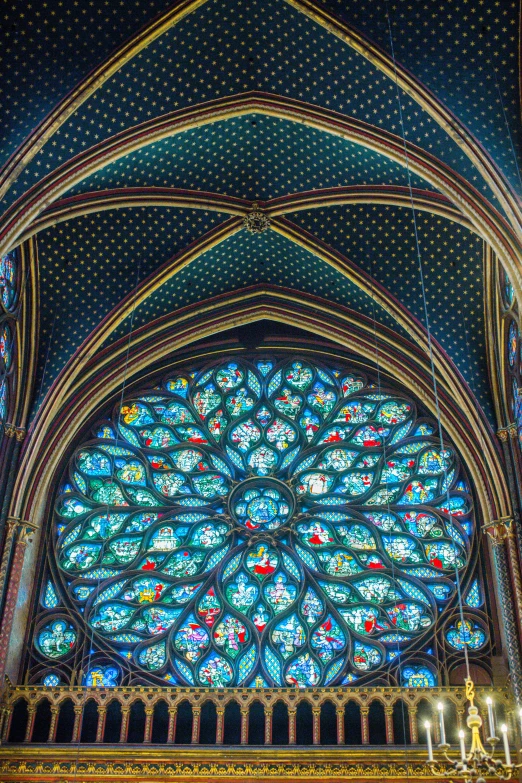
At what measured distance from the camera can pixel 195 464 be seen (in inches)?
762

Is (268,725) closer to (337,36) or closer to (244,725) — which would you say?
(244,725)

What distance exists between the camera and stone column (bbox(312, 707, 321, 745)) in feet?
51.4

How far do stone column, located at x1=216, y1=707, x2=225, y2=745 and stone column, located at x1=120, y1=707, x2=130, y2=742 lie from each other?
1281 millimetres

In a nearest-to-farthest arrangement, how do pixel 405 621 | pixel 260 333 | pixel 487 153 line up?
pixel 487 153 → pixel 405 621 → pixel 260 333

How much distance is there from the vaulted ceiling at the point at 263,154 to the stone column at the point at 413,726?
486 cm

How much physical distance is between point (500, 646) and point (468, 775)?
20.9ft

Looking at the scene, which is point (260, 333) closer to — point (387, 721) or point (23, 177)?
point (23, 177)

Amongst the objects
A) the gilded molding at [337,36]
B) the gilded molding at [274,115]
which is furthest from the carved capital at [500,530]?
the gilded molding at [337,36]

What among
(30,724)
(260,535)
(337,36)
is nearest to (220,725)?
(30,724)

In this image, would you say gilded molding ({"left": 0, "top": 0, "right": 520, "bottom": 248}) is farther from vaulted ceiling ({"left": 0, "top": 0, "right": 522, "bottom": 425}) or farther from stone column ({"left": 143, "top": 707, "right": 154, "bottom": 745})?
stone column ({"left": 143, "top": 707, "right": 154, "bottom": 745})

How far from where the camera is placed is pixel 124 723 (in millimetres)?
15797

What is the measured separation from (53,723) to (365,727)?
441 cm

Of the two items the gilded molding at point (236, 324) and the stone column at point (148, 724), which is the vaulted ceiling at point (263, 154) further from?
the stone column at point (148, 724)

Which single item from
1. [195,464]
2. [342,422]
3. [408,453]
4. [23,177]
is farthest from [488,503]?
[23,177]
